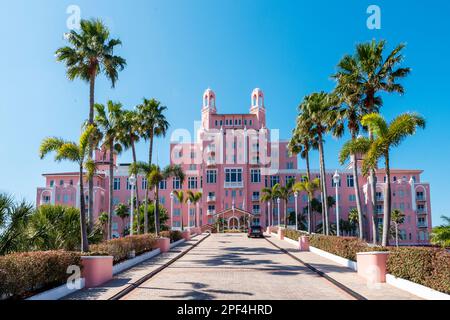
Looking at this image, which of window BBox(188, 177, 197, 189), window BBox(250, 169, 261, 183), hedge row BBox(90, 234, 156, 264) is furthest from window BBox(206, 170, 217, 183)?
hedge row BBox(90, 234, 156, 264)

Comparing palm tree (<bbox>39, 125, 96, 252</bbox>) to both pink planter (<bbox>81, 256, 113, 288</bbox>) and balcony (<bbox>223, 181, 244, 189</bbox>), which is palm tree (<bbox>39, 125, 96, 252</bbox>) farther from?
balcony (<bbox>223, 181, 244, 189</bbox>)

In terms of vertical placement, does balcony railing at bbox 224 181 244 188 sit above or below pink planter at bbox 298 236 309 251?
above

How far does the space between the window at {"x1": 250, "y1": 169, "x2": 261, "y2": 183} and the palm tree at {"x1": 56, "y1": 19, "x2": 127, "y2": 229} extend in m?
53.5

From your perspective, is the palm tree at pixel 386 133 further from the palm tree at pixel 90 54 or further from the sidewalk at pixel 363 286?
the palm tree at pixel 90 54

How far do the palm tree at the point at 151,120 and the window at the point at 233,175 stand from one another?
40.1 metres

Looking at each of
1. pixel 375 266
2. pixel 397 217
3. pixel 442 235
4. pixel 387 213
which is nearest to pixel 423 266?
pixel 375 266

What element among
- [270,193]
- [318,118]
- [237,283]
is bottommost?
[237,283]

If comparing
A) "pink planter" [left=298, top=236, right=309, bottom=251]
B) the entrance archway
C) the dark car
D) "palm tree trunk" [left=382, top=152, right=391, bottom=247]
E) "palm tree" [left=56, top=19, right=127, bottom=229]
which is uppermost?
"palm tree" [left=56, top=19, right=127, bottom=229]

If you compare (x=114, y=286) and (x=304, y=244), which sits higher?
(x=114, y=286)

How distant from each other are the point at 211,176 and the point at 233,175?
13.8 ft

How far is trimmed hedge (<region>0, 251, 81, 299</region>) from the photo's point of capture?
979cm

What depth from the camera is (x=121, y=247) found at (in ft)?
61.6

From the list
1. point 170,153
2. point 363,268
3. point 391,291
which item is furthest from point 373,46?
point 170,153

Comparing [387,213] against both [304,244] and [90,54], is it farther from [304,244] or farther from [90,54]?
[90,54]
